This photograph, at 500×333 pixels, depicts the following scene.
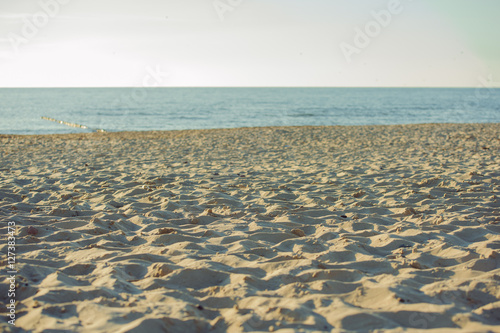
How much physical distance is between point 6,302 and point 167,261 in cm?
113

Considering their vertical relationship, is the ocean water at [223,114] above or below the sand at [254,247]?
above

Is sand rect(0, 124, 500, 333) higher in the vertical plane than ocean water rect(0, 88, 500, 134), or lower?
lower

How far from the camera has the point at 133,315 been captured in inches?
93.8

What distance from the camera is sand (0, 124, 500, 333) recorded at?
2402 millimetres

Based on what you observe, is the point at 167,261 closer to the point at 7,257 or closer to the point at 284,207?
the point at 7,257

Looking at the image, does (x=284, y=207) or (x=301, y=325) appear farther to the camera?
(x=284, y=207)

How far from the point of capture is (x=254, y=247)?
3.60 meters

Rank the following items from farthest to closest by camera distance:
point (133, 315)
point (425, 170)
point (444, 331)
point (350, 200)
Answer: point (425, 170)
point (350, 200)
point (133, 315)
point (444, 331)

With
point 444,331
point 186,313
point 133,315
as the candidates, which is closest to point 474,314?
point 444,331

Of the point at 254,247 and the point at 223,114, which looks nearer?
the point at 254,247

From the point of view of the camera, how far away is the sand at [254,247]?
2.40 m

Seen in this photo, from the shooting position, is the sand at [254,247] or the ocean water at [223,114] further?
the ocean water at [223,114]

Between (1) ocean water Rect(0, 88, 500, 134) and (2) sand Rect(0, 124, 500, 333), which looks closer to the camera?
(2) sand Rect(0, 124, 500, 333)

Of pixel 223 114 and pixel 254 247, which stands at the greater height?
pixel 223 114
